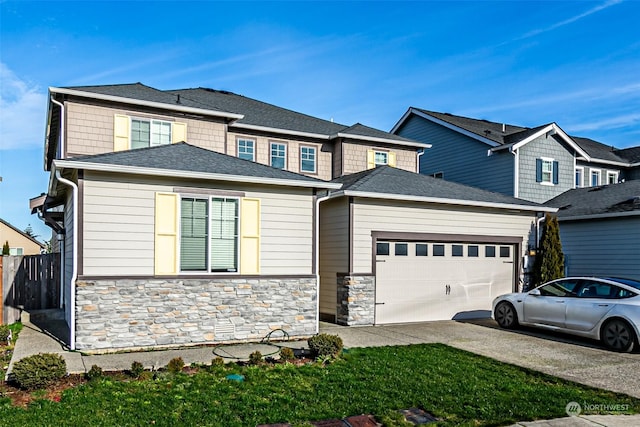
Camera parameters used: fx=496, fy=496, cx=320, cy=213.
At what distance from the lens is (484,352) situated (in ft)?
30.3

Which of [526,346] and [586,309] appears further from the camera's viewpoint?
[586,309]

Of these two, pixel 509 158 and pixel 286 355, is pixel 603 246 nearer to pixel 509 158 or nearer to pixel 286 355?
pixel 509 158

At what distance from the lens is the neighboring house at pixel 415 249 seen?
12492 millimetres

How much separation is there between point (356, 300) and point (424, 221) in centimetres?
298

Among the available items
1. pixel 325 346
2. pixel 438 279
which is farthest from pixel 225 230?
pixel 438 279

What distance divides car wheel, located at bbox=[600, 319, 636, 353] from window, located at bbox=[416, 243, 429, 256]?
472 centimetres

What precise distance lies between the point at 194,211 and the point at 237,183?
1.06 meters

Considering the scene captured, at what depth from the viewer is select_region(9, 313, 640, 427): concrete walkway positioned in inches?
288

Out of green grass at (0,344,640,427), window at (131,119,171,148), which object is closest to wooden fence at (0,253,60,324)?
window at (131,119,171,148)

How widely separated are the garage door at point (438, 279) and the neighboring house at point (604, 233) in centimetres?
372

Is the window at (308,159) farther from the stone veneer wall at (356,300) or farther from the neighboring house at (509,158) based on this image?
the neighboring house at (509,158)

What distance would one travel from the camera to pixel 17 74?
12602 millimetres

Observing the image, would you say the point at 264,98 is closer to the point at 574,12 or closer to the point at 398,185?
the point at 398,185

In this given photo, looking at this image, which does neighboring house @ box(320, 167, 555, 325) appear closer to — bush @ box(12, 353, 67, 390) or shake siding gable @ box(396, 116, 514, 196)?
shake siding gable @ box(396, 116, 514, 196)
